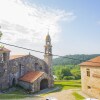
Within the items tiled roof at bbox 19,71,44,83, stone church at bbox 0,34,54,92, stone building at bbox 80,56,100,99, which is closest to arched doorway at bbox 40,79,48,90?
stone church at bbox 0,34,54,92

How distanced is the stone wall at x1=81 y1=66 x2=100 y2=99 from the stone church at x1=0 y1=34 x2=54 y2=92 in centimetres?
1184

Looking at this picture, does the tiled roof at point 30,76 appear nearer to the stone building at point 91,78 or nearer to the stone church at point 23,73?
the stone church at point 23,73

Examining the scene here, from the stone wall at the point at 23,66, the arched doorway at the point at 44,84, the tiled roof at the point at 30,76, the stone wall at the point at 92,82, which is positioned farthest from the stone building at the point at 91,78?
the stone wall at the point at 23,66

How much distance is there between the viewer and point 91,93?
35281mm

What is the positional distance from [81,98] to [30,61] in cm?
2234

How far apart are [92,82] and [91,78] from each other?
689mm

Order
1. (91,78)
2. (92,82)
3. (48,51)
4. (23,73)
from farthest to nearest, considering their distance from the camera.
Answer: (48,51), (23,73), (91,78), (92,82)

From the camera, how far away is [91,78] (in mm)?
35500

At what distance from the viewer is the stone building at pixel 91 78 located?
33.8 meters

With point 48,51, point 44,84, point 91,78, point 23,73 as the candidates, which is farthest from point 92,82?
point 48,51

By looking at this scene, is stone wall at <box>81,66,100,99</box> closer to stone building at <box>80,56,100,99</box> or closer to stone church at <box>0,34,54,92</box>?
stone building at <box>80,56,100,99</box>

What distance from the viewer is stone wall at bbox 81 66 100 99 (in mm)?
33875

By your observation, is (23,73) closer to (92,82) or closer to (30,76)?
(30,76)

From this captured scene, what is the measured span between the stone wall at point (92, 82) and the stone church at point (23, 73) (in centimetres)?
1184
